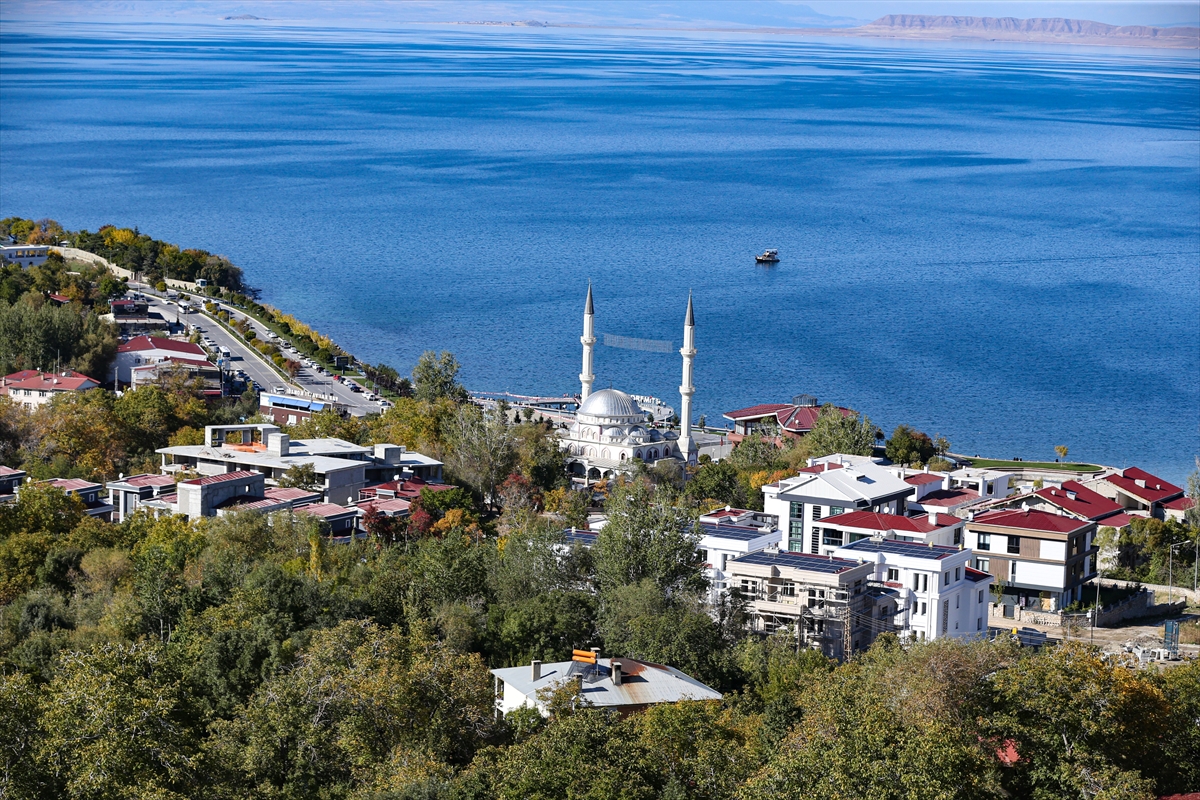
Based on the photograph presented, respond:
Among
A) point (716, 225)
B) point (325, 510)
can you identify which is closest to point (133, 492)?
point (325, 510)

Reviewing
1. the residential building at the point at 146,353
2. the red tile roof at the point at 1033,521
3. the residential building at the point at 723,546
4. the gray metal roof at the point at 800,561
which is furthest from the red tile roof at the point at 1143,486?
the residential building at the point at 146,353

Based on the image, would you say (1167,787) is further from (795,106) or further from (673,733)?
(795,106)

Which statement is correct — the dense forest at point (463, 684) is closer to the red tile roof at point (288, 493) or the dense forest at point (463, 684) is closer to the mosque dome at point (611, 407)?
the red tile roof at point (288, 493)

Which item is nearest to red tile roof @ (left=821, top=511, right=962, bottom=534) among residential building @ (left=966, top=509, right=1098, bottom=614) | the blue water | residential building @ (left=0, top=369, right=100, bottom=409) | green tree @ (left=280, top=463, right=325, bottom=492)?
residential building @ (left=966, top=509, right=1098, bottom=614)

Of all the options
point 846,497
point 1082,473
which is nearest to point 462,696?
point 846,497

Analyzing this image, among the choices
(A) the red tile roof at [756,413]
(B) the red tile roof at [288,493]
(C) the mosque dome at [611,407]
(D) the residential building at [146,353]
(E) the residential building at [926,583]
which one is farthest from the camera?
(D) the residential building at [146,353]

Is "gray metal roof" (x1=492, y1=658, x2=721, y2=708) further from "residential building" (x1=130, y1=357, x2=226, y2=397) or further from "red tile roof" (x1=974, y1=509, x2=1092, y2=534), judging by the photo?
"residential building" (x1=130, y1=357, x2=226, y2=397)
